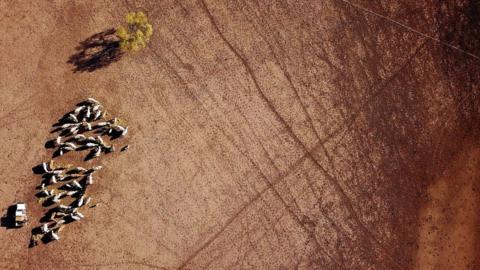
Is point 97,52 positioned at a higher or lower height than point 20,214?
higher

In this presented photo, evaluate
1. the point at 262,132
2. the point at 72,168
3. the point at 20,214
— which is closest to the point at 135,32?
the point at 72,168

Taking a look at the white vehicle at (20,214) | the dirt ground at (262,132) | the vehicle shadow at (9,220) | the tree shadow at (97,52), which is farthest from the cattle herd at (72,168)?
the tree shadow at (97,52)

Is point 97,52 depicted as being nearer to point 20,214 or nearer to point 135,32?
point 135,32

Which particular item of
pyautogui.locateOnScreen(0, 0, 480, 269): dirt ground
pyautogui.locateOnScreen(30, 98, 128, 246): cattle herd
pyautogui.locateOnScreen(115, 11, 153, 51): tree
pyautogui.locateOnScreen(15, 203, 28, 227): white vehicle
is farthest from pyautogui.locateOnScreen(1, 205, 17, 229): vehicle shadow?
pyautogui.locateOnScreen(115, 11, 153, 51): tree

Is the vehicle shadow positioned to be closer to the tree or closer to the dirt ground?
the dirt ground

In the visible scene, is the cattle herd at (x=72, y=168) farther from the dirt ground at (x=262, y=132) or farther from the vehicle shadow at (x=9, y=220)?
the vehicle shadow at (x=9, y=220)

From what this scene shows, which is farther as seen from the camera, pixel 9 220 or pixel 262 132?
pixel 262 132
